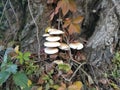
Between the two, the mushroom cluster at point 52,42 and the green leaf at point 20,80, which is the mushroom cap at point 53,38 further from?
the green leaf at point 20,80

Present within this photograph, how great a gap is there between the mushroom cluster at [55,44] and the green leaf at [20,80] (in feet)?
0.97

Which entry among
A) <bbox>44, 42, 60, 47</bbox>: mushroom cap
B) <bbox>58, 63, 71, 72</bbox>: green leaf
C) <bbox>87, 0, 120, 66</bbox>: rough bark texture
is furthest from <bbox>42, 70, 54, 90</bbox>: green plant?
<bbox>87, 0, 120, 66</bbox>: rough bark texture

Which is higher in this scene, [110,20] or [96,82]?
[110,20]

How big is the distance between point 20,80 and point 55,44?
1.23ft

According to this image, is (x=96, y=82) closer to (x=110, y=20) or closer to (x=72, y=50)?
(x=72, y=50)

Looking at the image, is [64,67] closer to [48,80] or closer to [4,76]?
→ [48,80]

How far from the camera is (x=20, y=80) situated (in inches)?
71.4

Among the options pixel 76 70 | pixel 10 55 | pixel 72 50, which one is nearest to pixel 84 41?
pixel 72 50

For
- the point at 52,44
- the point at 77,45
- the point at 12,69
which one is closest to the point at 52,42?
the point at 52,44

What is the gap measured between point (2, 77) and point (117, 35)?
3.10 ft

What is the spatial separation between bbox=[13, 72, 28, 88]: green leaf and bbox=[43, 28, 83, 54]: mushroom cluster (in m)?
0.30

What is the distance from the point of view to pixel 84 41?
2195 millimetres

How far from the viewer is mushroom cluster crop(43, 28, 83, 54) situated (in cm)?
201

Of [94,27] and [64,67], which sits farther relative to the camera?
[94,27]
